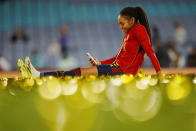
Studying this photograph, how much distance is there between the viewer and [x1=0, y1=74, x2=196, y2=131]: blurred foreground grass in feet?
3.30

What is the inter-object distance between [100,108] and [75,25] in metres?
8.93

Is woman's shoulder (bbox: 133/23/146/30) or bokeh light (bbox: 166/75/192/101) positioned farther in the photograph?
woman's shoulder (bbox: 133/23/146/30)

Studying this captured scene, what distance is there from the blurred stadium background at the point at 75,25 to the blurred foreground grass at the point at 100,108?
661 centimetres

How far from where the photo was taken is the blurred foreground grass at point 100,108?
101 centimetres

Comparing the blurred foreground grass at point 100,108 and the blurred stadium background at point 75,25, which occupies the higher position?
the blurred stadium background at point 75,25

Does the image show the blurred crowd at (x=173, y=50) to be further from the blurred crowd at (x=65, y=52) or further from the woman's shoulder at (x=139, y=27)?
the woman's shoulder at (x=139, y=27)

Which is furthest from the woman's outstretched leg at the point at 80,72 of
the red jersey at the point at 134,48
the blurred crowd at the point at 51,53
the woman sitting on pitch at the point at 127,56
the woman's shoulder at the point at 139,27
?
the blurred crowd at the point at 51,53

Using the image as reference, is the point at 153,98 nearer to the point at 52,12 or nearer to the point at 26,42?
the point at 26,42

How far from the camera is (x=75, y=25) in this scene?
32.2ft

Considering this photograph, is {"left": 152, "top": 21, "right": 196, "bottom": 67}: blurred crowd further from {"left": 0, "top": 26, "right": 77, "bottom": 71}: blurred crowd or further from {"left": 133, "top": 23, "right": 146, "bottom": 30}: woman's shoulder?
{"left": 133, "top": 23, "right": 146, "bottom": 30}: woman's shoulder

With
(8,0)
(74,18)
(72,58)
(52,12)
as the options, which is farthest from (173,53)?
(8,0)

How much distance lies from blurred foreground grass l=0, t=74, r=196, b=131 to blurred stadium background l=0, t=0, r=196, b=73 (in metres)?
6.61

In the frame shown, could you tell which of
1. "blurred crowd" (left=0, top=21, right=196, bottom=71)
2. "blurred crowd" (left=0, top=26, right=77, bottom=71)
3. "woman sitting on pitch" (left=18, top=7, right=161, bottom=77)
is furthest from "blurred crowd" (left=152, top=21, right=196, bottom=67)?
Result: "woman sitting on pitch" (left=18, top=7, right=161, bottom=77)

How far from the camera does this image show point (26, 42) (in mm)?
8773
